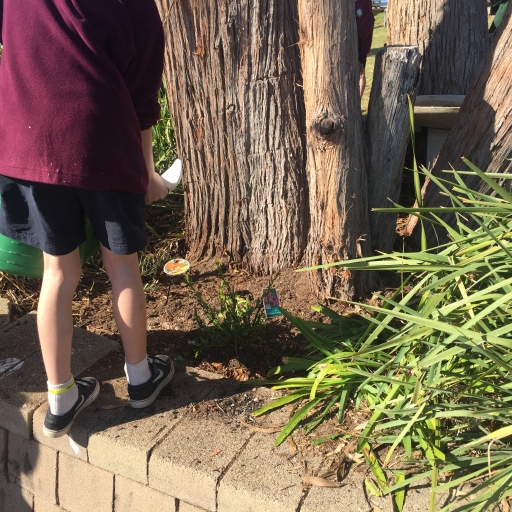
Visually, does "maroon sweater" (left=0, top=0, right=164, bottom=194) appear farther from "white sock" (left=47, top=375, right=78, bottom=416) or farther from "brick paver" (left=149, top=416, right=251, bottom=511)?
"brick paver" (left=149, top=416, right=251, bottom=511)

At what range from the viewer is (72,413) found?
7.41 ft

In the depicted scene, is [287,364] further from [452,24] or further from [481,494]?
[452,24]

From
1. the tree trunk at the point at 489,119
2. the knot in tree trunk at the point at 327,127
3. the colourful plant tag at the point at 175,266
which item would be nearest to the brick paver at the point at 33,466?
the colourful plant tag at the point at 175,266

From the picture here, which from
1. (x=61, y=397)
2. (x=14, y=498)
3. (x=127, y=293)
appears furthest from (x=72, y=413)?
(x=14, y=498)

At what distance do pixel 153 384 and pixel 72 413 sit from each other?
312 millimetres

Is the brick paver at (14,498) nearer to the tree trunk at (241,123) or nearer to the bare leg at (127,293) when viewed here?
the bare leg at (127,293)

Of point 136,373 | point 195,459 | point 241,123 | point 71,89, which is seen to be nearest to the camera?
point 71,89

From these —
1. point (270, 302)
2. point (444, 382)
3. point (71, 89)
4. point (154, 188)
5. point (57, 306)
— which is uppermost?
point (71, 89)

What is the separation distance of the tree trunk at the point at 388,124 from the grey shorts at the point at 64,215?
4.26ft

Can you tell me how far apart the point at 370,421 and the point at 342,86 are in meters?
1.42

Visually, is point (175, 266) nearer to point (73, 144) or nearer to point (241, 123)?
point (241, 123)

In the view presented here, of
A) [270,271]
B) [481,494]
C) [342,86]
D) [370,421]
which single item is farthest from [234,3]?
[481,494]

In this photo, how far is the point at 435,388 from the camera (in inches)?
69.2

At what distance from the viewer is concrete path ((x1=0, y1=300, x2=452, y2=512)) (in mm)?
1929
